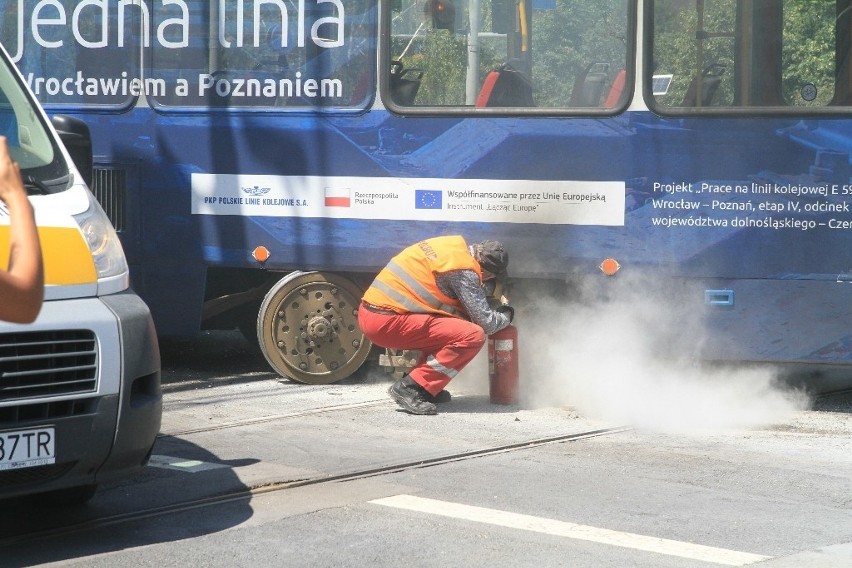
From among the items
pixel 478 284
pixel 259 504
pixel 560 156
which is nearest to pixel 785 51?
pixel 560 156

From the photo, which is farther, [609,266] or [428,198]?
[428,198]

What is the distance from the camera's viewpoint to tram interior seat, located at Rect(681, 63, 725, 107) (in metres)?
8.13

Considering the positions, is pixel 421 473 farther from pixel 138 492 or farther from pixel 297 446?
pixel 138 492

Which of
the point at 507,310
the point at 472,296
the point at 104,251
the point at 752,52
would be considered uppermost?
the point at 752,52

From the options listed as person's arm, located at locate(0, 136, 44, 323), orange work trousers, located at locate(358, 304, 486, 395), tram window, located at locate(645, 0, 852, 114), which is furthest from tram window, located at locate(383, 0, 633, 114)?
person's arm, located at locate(0, 136, 44, 323)

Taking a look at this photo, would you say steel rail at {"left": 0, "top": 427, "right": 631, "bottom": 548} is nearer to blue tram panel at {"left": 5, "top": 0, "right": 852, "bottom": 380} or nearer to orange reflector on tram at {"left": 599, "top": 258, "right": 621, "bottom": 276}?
orange reflector on tram at {"left": 599, "top": 258, "right": 621, "bottom": 276}

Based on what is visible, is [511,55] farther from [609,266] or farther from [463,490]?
[463,490]

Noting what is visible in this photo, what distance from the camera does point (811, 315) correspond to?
812 cm

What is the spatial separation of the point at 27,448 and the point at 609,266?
4.35 metres

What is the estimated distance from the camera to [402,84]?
8688 mm

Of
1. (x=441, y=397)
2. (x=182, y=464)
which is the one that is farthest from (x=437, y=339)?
(x=182, y=464)

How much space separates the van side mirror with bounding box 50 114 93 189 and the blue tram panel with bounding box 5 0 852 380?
273cm

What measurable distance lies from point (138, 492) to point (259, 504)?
616 millimetres

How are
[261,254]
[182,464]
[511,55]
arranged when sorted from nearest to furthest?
1. [182,464]
2. [511,55]
3. [261,254]
